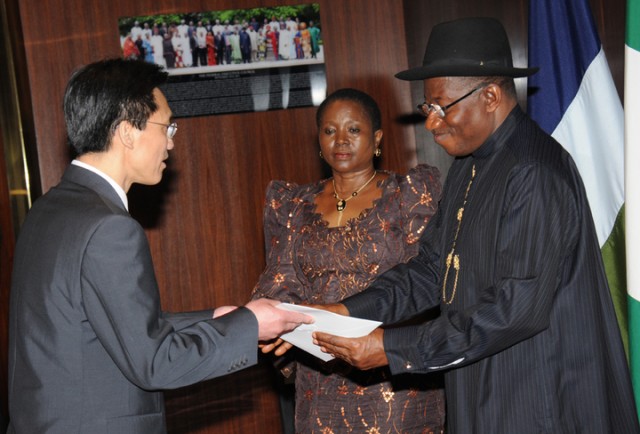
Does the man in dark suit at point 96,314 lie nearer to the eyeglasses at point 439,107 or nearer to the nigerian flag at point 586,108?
the eyeglasses at point 439,107

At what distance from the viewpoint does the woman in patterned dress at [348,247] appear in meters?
3.76

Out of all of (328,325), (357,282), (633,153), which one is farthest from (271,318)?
(633,153)

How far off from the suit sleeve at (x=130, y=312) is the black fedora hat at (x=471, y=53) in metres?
1.19

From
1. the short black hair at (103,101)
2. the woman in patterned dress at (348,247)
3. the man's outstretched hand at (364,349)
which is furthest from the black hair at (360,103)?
the short black hair at (103,101)

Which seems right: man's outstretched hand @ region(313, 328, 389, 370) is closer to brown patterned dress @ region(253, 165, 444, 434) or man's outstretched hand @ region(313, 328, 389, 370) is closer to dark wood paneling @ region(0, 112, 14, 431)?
brown patterned dress @ region(253, 165, 444, 434)

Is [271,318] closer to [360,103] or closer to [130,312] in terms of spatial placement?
[130,312]

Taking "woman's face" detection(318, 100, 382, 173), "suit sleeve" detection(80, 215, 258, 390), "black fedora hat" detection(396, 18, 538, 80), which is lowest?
"suit sleeve" detection(80, 215, 258, 390)

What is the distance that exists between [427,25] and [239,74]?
4.12 feet

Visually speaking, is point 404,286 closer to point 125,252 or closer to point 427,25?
point 125,252

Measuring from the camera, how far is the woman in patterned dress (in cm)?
376

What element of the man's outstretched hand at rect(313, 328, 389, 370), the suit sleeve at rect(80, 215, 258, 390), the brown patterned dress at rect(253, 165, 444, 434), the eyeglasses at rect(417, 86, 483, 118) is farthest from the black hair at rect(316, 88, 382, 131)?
the suit sleeve at rect(80, 215, 258, 390)

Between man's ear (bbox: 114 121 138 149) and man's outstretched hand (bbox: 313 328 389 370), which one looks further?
man's outstretched hand (bbox: 313 328 389 370)

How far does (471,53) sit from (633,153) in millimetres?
690

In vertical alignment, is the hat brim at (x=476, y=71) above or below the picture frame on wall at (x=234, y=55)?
below
